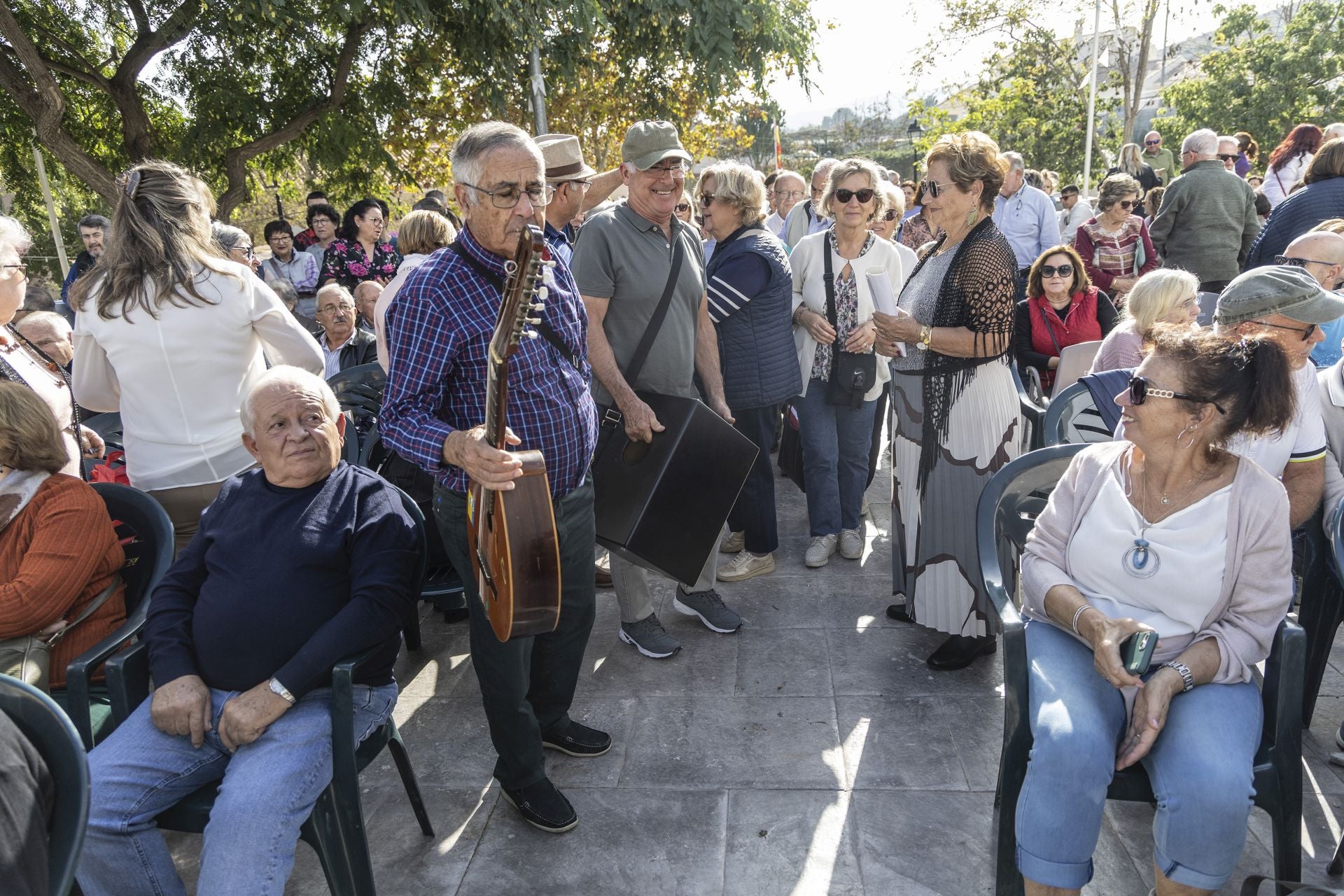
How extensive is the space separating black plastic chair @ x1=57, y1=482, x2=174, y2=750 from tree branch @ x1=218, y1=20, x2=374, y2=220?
7.59 meters

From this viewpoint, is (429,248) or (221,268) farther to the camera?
(429,248)

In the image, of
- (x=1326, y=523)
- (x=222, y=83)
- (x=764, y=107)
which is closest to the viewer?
(x=1326, y=523)

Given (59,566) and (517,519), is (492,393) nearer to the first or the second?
(517,519)

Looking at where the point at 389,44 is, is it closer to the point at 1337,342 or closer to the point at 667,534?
the point at 667,534

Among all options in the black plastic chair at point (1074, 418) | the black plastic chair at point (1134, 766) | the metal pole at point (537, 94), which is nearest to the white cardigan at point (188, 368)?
the black plastic chair at point (1134, 766)

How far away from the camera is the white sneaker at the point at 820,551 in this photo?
4.47m

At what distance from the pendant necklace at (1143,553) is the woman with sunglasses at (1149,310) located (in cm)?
126

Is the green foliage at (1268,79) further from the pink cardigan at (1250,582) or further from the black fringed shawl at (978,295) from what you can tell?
the pink cardigan at (1250,582)

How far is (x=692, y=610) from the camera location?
3955mm

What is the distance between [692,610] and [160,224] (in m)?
2.45

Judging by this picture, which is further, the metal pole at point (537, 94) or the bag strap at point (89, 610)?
the metal pole at point (537, 94)

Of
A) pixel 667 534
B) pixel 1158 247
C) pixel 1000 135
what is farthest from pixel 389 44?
pixel 1000 135

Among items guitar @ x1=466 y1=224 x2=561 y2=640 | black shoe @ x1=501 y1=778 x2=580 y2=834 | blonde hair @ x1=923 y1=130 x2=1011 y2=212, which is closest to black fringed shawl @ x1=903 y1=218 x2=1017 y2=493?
blonde hair @ x1=923 y1=130 x2=1011 y2=212

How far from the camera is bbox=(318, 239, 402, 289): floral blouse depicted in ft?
21.4
